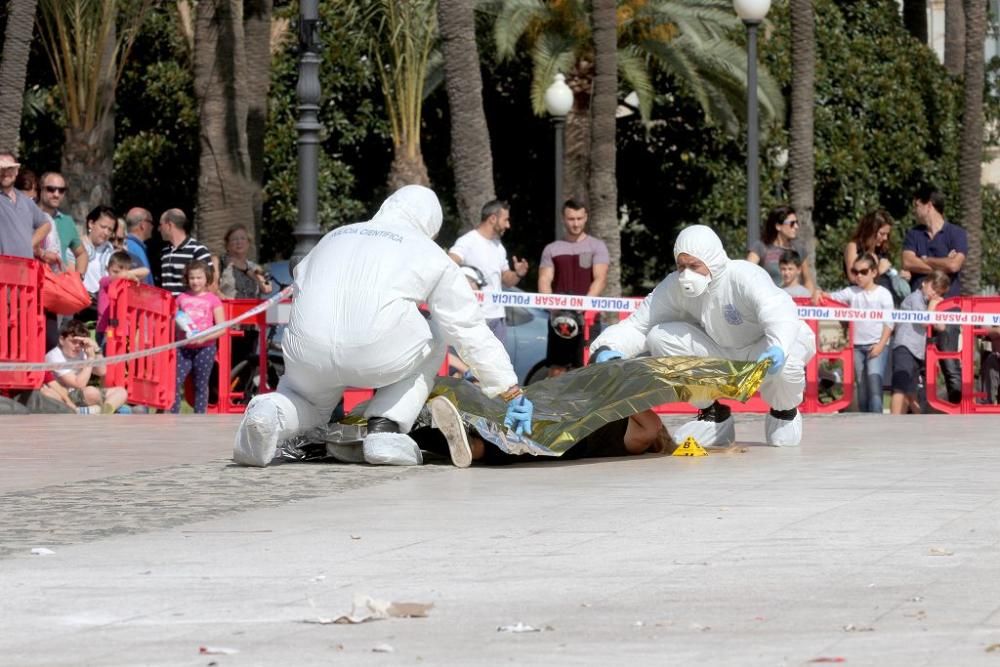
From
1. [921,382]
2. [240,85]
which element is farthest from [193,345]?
[240,85]

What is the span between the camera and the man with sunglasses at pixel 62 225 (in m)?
16.1

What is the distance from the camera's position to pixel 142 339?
1588cm

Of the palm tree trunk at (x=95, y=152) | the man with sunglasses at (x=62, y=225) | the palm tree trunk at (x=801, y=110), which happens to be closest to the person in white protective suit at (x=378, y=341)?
the man with sunglasses at (x=62, y=225)

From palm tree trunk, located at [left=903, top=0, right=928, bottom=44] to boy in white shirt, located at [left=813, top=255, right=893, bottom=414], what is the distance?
21.8m

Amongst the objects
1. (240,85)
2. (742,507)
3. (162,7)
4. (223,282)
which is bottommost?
(742,507)

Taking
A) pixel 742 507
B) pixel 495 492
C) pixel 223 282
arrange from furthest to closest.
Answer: pixel 223 282, pixel 495 492, pixel 742 507

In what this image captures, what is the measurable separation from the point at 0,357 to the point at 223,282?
2.65m

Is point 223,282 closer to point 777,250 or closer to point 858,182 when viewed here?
point 777,250

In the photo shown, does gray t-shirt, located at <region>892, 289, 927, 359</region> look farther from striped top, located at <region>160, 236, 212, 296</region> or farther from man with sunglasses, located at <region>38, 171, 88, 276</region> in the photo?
man with sunglasses, located at <region>38, 171, 88, 276</region>

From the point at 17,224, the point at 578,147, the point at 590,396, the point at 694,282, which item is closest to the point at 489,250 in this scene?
the point at 17,224

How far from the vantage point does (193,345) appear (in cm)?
1609

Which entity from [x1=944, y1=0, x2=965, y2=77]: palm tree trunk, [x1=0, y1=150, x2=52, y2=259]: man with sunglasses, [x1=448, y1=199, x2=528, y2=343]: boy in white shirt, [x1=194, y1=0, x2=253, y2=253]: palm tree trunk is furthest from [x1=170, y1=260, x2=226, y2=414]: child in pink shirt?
[x1=944, y1=0, x2=965, y2=77]: palm tree trunk

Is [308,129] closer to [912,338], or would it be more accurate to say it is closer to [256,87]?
[912,338]

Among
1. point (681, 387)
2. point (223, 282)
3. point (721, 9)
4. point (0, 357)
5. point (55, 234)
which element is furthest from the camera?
point (721, 9)
